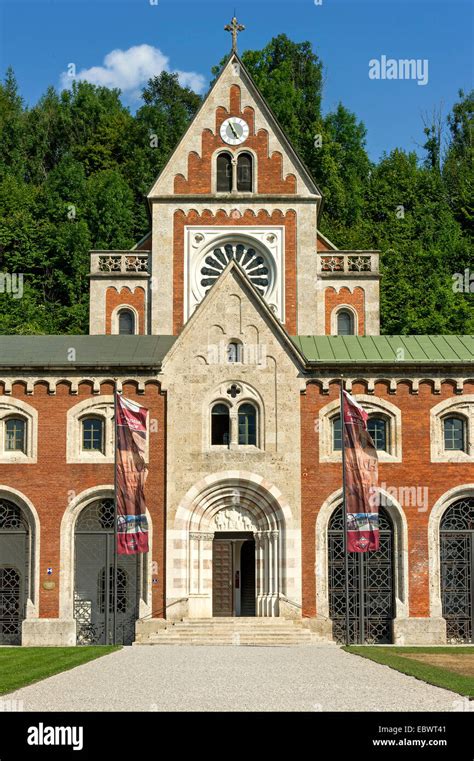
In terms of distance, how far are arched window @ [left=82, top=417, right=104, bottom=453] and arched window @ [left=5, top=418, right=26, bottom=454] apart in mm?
1946

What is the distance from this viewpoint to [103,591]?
1543 inches

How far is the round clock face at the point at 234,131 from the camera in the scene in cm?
4853

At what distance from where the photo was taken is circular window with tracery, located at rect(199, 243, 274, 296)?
48188 mm

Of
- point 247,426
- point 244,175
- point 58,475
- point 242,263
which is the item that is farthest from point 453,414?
point 244,175

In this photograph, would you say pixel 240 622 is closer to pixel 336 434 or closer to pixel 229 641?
pixel 229 641

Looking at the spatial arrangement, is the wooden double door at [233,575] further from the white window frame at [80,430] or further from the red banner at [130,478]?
the white window frame at [80,430]

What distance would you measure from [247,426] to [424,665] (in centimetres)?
1427

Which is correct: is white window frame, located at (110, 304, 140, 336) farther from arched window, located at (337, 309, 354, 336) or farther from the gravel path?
the gravel path

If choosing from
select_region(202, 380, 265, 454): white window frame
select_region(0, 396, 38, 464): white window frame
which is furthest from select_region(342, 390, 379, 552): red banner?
select_region(0, 396, 38, 464): white window frame

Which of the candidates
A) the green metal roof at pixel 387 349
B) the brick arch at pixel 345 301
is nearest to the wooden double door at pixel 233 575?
the green metal roof at pixel 387 349

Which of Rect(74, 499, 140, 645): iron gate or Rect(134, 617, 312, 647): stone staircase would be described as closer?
Rect(134, 617, 312, 647): stone staircase

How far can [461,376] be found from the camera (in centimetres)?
3909

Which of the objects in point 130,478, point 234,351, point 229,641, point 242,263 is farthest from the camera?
point 242,263

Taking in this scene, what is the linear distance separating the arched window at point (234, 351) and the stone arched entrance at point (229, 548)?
147 inches
